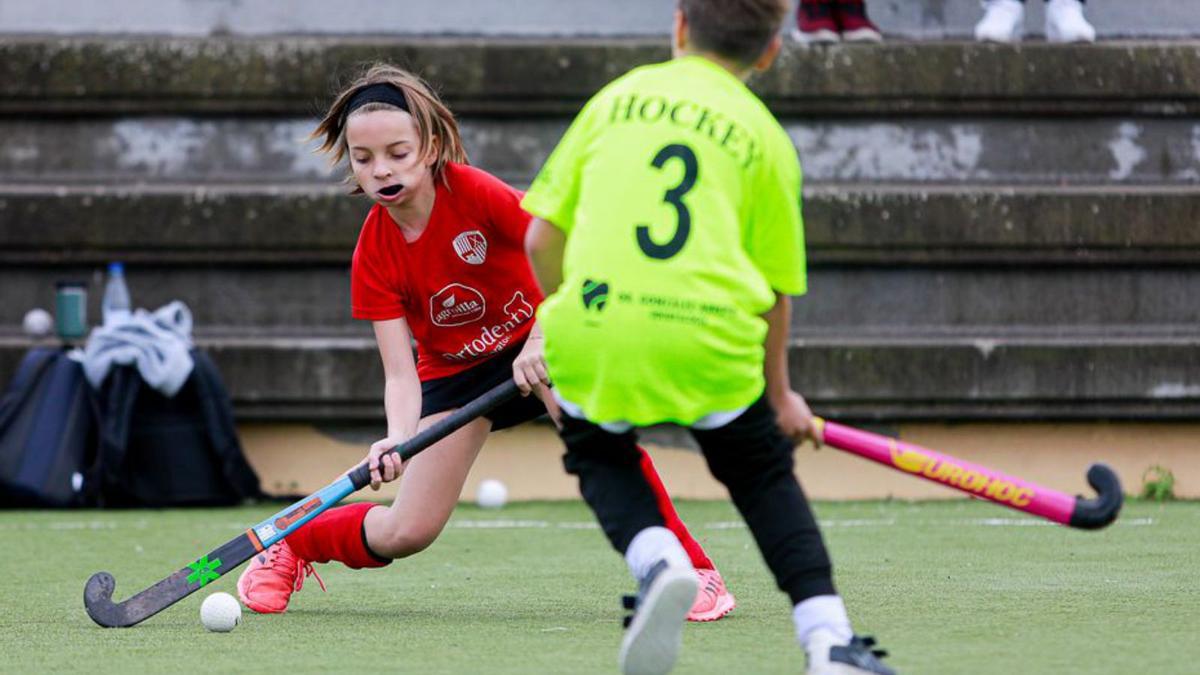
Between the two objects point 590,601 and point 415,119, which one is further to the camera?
point 590,601

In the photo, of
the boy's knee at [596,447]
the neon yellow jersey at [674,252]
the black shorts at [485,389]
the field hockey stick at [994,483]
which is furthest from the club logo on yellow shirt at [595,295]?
the black shorts at [485,389]

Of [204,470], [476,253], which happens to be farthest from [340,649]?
[204,470]

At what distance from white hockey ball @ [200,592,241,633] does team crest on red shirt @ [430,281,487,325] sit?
80 centimetres

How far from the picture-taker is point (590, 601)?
4309 mm

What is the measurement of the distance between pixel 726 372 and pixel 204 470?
184 inches

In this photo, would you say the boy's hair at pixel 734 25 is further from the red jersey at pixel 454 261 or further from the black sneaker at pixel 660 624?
the red jersey at pixel 454 261

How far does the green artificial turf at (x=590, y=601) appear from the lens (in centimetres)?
331

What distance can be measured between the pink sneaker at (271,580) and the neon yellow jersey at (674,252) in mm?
1486

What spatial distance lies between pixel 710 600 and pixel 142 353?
3671mm

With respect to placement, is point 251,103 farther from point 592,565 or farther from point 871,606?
point 871,606

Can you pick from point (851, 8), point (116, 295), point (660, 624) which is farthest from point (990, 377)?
point (660, 624)

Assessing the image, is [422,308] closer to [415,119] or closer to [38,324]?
[415,119]

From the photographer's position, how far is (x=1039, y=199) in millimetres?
7480

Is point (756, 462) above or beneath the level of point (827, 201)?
above
